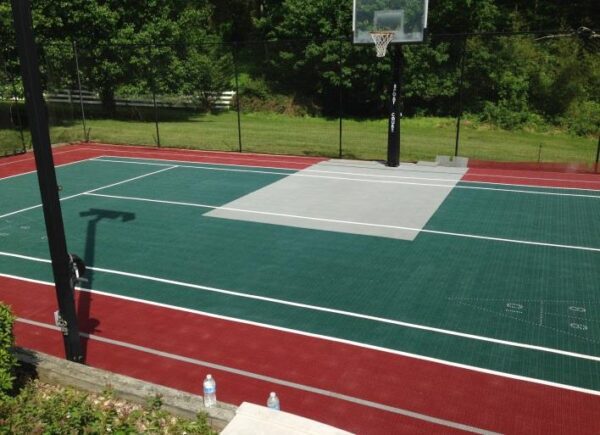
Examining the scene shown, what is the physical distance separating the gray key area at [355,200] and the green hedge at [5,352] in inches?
293

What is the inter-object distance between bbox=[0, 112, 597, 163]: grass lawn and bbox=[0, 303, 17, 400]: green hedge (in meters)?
17.2

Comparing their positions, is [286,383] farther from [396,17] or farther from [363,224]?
[396,17]

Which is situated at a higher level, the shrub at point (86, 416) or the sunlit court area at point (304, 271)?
the shrub at point (86, 416)

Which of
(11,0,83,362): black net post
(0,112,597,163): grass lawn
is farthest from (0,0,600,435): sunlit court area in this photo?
(0,112,597,163): grass lawn

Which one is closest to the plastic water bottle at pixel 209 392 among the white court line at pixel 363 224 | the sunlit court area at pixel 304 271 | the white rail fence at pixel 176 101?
the sunlit court area at pixel 304 271

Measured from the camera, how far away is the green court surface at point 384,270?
25.0 feet

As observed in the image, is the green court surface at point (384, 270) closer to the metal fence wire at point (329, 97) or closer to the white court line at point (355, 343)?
the white court line at point (355, 343)

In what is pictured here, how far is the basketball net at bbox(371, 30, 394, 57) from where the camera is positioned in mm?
17453

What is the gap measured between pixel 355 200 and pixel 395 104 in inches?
188

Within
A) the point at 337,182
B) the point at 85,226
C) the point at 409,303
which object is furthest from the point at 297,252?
the point at 337,182

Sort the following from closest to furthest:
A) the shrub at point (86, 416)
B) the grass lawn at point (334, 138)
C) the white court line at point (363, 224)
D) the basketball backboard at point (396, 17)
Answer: the shrub at point (86, 416) → the white court line at point (363, 224) → the basketball backboard at point (396, 17) → the grass lawn at point (334, 138)

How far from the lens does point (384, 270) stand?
32.7 feet

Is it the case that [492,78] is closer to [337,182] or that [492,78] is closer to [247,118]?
[247,118]

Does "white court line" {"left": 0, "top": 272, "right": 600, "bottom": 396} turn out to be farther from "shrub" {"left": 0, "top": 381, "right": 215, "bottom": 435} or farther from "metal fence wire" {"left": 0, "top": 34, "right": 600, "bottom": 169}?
"metal fence wire" {"left": 0, "top": 34, "right": 600, "bottom": 169}
